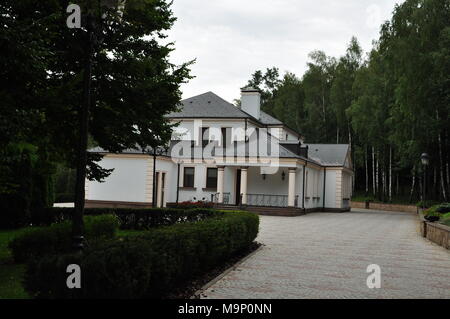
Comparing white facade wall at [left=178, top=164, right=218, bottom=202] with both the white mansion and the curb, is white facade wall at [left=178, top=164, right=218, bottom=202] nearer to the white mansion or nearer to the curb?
the white mansion

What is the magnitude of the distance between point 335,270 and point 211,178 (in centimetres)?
2320

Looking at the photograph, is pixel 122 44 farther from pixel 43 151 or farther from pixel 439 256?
pixel 439 256

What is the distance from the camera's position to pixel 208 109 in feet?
119

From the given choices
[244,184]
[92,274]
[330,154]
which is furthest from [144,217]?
[330,154]

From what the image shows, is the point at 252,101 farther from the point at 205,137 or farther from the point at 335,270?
the point at 335,270

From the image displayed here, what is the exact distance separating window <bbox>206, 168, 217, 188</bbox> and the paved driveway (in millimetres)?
17028

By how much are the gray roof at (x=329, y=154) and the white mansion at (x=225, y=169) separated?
0.30 feet

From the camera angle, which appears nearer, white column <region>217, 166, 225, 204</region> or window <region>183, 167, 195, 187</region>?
white column <region>217, 166, 225, 204</region>

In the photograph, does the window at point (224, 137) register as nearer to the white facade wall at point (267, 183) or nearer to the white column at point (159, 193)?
the white facade wall at point (267, 183)

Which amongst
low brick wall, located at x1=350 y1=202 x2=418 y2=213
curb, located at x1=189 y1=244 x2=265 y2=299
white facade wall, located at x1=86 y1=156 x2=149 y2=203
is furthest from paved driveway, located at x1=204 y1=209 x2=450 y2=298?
low brick wall, located at x1=350 y1=202 x2=418 y2=213

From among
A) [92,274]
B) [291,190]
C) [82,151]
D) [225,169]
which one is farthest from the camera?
[225,169]

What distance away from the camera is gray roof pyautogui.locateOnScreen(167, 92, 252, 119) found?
35438mm
